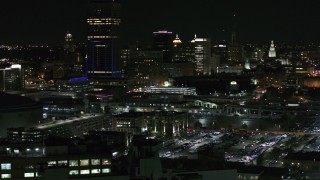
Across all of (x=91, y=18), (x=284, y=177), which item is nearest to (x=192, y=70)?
(x=91, y=18)

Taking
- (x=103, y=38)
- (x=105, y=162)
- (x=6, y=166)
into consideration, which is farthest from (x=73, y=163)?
(x=103, y=38)

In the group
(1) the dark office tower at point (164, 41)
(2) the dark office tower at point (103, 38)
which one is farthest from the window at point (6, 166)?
(1) the dark office tower at point (164, 41)

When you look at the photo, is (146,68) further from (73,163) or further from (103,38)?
(73,163)

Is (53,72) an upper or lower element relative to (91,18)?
lower

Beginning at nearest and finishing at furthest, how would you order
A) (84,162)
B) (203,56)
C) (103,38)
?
(84,162)
(103,38)
(203,56)

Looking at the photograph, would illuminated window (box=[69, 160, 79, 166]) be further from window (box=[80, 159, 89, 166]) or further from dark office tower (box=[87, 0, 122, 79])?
dark office tower (box=[87, 0, 122, 79])

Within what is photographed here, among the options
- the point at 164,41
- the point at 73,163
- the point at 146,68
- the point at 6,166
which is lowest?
the point at 6,166

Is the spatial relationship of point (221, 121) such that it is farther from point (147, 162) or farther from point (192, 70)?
point (192, 70)

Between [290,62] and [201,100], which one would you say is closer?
[201,100]

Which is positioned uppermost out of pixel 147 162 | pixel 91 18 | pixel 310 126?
pixel 91 18
